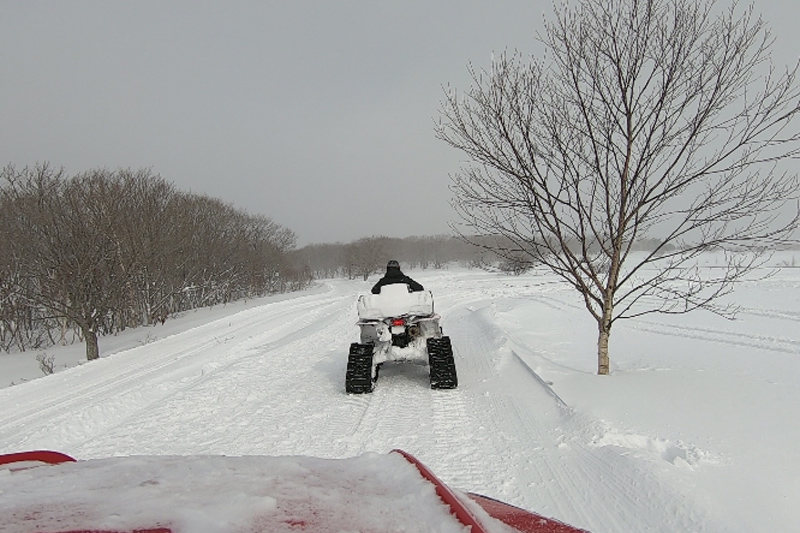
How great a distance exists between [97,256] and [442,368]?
16282mm

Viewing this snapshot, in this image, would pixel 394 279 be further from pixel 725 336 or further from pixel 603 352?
pixel 725 336

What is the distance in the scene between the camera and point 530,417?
17.9ft

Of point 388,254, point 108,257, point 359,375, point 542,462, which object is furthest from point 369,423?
point 388,254

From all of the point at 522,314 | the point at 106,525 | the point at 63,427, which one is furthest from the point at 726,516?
the point at 522,314

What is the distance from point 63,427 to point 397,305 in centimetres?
440

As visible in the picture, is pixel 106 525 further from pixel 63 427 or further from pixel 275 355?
pixel 275 355

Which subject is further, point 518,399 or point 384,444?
point 518,399

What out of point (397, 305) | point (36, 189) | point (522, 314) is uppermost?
point (36, 189)

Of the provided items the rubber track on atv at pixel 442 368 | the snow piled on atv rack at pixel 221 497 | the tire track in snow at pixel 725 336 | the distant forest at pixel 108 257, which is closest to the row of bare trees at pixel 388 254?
the distant forest at pixel 108 257

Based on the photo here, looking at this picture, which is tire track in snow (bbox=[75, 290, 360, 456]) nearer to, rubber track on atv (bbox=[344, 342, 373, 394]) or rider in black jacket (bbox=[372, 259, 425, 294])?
rubber track on atv (bbox=[344, 342, 373, 394])

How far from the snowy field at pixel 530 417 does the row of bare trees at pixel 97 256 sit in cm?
890

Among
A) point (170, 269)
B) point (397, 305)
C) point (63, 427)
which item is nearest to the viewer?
point (63, 427)

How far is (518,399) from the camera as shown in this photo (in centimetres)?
618

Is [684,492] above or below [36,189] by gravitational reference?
below
